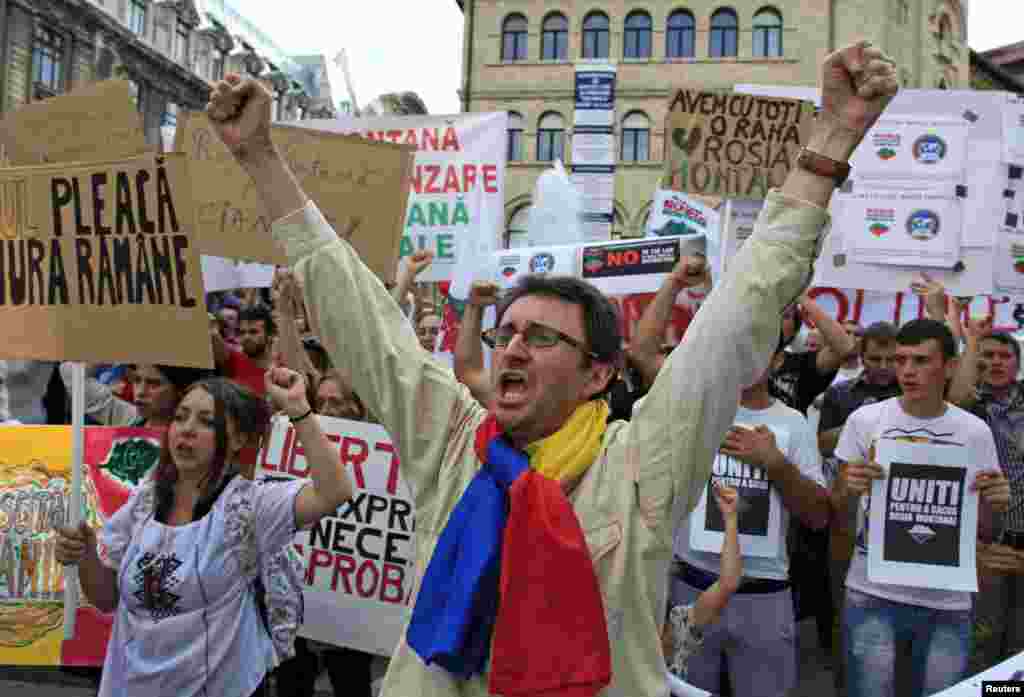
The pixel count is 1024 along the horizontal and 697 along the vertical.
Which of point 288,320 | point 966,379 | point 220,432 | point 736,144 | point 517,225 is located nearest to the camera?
point 220,432

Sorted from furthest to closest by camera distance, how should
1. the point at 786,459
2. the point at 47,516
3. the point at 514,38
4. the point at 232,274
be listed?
the point at 514,38, the point at 232,274, the point at 47,516, the point at 786,459

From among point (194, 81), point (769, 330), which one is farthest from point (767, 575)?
point (194, 81)

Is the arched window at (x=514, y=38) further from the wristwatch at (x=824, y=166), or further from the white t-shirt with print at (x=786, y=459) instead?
the wristwatch at (x=824, y=166)

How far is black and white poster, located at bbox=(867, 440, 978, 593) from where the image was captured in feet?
12.7

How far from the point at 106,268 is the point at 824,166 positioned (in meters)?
2.33

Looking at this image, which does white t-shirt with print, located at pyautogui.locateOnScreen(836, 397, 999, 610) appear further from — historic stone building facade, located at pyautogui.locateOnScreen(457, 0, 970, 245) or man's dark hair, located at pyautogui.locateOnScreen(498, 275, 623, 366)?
historic stone building facade, located at pyautogui.locateOnScreen(457, 0, 970, 245)

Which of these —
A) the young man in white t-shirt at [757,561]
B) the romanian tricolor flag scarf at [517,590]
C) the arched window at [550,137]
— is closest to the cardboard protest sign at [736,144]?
the young man in white t-shirt at [757,561]

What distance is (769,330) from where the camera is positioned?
5.81 ft

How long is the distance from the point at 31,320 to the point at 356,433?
1612 millimetres

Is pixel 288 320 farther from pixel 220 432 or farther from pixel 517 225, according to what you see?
pixel 517 225

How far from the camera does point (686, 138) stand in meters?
6.62

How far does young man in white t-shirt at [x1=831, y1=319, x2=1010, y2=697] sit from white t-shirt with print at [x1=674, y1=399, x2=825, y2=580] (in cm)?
14

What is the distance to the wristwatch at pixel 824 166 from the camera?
1793 mm

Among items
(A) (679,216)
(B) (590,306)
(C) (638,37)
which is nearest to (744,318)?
(B) (590,306)
